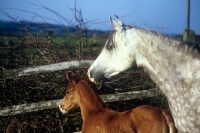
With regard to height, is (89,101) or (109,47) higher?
(109,47)

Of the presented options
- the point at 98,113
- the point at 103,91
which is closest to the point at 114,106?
the point at 103,91

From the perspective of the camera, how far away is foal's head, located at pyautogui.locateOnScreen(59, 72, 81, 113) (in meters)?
3.72

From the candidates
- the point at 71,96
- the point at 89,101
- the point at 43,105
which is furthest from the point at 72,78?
the point at 43,105

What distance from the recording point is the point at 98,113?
347cm

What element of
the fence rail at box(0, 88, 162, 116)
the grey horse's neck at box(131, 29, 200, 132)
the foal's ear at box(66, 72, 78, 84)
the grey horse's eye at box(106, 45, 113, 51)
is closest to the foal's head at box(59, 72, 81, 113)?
the foal's ear at box(66, 72, 78, 84)

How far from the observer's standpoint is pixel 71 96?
3.81 m

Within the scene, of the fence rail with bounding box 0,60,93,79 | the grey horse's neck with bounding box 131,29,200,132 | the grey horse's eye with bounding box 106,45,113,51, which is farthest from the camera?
the fence rail with bounding box 0,60,93,79

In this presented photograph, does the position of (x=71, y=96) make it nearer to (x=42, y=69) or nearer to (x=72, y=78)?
(x=72, y=78)

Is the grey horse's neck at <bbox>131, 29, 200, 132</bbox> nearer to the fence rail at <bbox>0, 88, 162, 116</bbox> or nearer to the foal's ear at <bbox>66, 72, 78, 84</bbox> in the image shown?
the foal's ear at <bbox>66, 72, 78, 84</bbox>

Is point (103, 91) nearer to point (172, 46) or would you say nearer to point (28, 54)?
point (28, 54)

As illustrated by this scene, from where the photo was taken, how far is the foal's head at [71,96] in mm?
3725

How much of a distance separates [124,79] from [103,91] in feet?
1.74

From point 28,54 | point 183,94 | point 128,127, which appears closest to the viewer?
point 183,94

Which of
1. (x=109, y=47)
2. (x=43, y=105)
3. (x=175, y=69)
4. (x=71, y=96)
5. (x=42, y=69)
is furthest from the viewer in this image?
(x=71, y=96)
